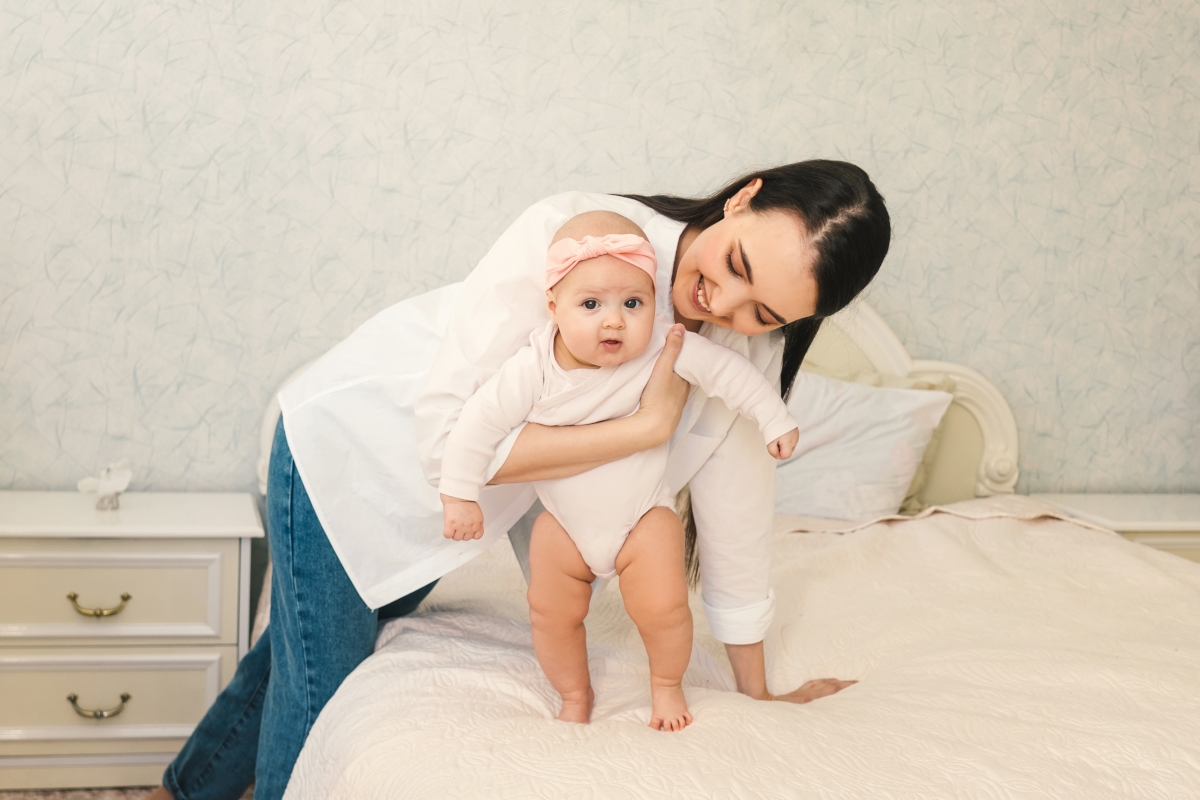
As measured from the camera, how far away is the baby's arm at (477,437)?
100 centimetres

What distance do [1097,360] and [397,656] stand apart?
7.24ft

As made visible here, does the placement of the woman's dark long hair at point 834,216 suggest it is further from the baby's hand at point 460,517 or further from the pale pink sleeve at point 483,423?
the baby's hand at point 460,517

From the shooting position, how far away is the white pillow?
84.7 inches

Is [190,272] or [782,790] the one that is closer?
[782,790]

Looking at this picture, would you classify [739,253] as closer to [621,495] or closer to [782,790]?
[621,495]

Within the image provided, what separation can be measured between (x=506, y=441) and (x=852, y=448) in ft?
4.45

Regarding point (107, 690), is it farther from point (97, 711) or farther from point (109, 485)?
point (109, 485)

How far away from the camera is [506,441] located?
40.8 inches

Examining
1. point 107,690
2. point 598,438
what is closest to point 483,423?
point 598,438

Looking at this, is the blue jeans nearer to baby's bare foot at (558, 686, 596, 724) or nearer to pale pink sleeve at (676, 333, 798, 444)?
baby's bare foot at (558, 686, 596, 724)

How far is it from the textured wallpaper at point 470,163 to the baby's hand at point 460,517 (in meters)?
1.29

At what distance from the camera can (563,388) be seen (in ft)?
3.42

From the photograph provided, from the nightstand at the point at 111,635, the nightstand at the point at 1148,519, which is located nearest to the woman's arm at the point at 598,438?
the nightstand at the point at 111,635

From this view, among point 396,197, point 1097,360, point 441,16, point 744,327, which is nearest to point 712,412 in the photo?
point 744,327
